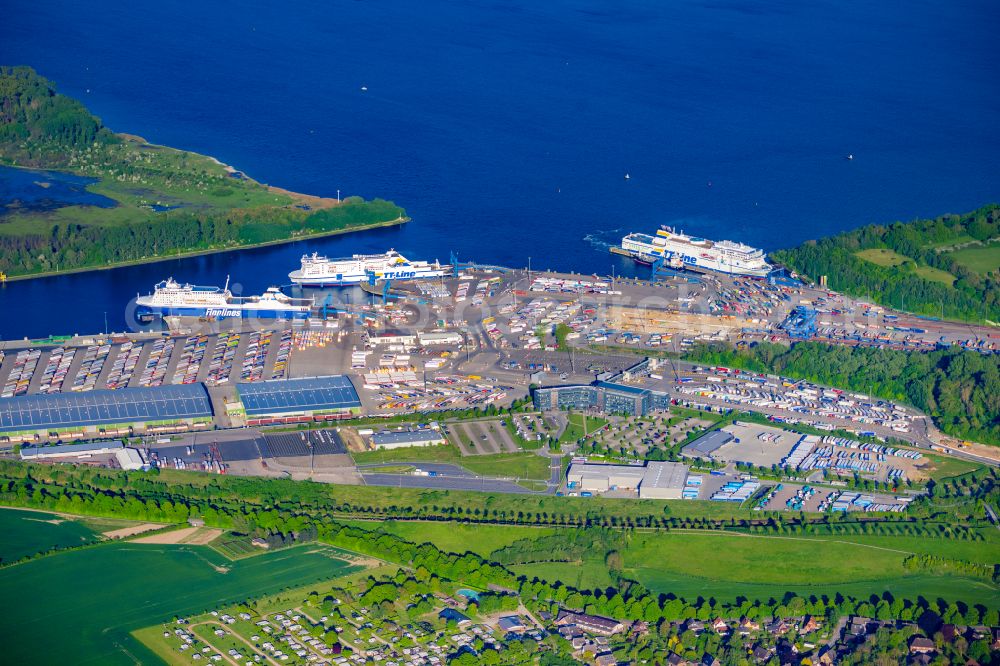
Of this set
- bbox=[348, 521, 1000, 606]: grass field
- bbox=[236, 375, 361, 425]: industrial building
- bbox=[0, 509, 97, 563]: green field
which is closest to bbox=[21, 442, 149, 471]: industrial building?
bbox=[0, 509, 97, 563]: green field

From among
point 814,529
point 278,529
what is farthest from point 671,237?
point 278,529

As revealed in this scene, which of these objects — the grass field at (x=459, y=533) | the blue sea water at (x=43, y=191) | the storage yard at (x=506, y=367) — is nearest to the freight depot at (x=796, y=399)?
the storage yard at (x=506, y=367)

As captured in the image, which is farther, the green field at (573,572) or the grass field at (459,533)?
the grass field at (459,533)

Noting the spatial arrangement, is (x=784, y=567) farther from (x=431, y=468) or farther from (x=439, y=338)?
(x=439, y=338)

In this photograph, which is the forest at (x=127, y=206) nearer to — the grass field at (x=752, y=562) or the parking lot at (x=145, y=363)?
the parking lot at (x=145, y=363)

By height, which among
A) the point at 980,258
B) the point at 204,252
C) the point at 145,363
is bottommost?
the point at 145,363

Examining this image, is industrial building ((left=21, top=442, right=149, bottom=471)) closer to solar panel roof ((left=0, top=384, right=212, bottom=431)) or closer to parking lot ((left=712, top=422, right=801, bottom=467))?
solar panel roof ((left=0, top=384, right=212, bottom=431))

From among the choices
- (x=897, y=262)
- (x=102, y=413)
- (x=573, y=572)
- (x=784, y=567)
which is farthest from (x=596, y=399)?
(x=897, y=262)
